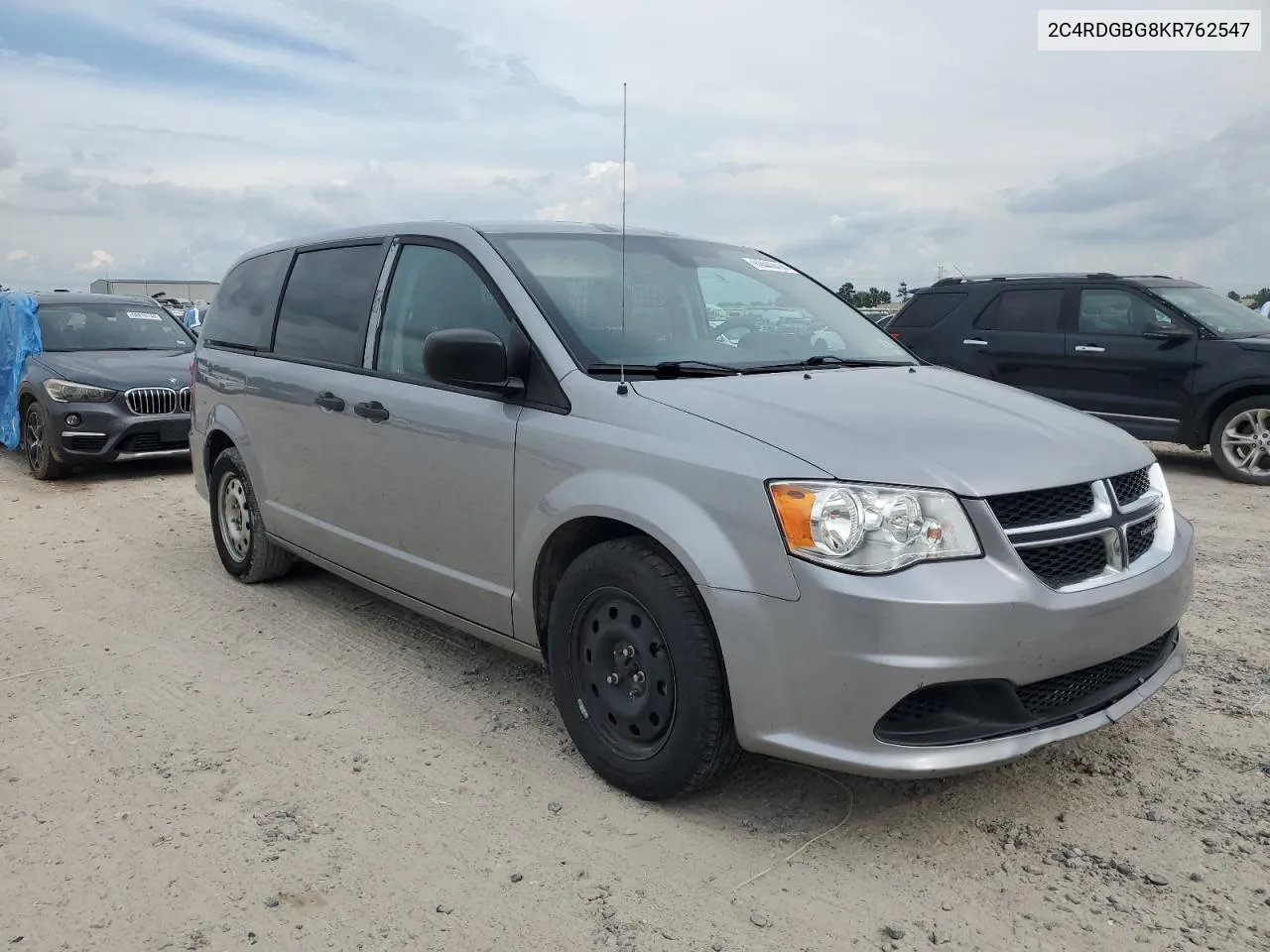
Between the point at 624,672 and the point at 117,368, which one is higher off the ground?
the point at 117,368

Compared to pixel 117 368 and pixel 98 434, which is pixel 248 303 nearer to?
pixel 98 434

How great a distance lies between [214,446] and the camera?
5777mm

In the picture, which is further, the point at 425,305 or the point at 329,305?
the point at 329,305

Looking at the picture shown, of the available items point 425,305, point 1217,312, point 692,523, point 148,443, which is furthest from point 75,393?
point 1217,312

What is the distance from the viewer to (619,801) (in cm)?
316

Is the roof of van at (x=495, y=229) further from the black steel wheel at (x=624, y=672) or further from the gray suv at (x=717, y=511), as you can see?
the black steel wheel at (x=624, y=672)

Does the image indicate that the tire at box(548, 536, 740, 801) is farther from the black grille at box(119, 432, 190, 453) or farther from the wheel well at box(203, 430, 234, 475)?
the black grille at box(119, 432, 190, 453)

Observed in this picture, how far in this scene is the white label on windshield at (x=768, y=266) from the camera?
4.48 metres

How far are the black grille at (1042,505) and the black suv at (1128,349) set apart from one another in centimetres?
680

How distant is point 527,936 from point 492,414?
173 centimetres

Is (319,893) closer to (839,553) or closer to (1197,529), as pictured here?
(839,553)

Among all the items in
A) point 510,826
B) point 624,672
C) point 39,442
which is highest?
point 624,672

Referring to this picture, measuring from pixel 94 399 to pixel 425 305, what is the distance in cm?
633

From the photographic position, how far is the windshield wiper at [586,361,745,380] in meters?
3.34
